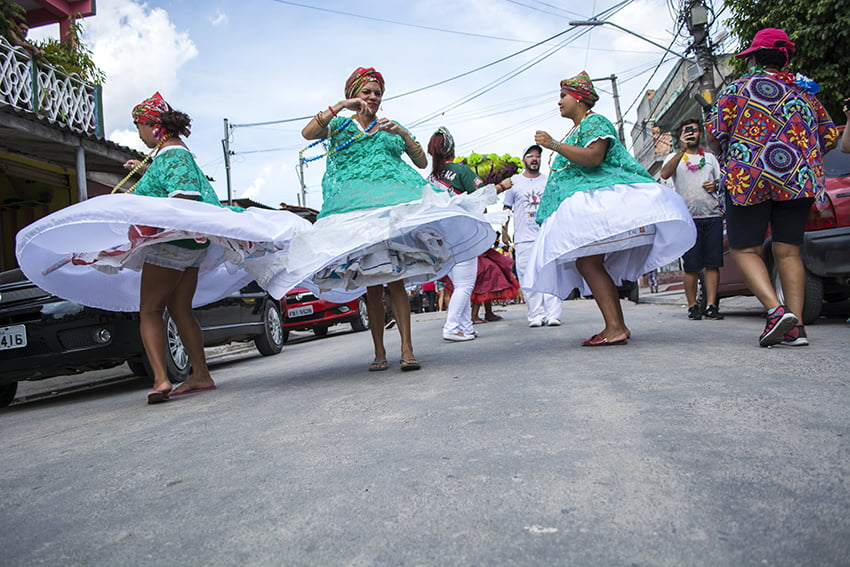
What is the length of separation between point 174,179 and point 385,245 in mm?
1348

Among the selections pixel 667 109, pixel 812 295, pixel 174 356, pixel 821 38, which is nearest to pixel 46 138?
pixel 174 356

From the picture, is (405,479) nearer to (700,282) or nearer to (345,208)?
(345,208)

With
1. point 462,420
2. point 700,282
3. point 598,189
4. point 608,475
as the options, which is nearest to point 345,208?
point 598,189

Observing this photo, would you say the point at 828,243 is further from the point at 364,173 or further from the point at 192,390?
the point at 192,390

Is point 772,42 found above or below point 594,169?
above

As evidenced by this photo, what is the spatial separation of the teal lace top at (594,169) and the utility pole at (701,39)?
11270mm

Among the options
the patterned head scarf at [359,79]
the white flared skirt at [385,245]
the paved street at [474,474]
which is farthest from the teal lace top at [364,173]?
the paved street at [474,474]

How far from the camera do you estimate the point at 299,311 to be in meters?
11.7

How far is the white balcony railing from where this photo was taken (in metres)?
9.42

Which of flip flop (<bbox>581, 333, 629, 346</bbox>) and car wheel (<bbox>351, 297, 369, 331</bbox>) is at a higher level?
car wheel (<bbox>351, 297, 369, 331</bbox>)

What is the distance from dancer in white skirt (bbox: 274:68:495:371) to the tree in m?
8.79

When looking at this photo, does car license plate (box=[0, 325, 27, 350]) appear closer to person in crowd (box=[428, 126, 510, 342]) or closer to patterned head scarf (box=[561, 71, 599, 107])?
person in crowd (box=[428, 126, 510, 342])

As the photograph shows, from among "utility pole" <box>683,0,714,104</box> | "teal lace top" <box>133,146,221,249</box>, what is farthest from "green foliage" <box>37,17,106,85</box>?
"utility pole" <box>683,0,714,104</box>

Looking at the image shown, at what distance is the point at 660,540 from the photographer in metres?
1.43
